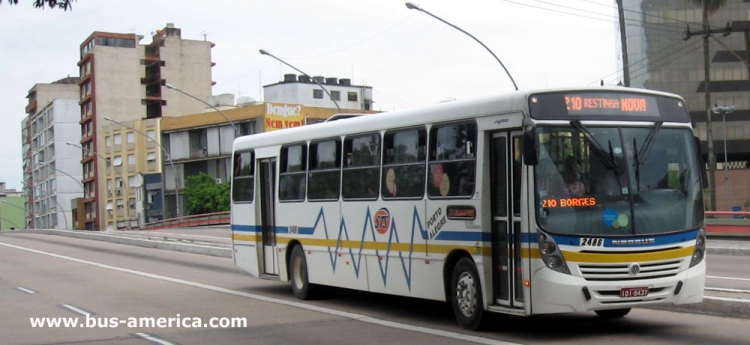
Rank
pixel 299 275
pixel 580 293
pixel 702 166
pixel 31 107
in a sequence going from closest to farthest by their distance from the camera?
pixel 580 293
pixel 702 166
pixel 299 275
pixel 31 107

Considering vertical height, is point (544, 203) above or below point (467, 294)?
above

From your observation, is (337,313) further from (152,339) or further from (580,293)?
(580,293)

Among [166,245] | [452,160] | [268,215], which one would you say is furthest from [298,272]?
[166,245]

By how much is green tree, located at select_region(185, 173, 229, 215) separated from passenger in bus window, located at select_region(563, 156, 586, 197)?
221 feet

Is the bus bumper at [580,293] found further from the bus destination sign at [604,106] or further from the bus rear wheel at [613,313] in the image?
the bus destination sign at [604,106]

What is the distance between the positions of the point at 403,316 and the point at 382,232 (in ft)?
4.10

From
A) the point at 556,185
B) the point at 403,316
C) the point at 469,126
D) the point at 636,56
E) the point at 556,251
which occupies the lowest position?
the point at 403,316

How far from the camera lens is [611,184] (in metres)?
10.5

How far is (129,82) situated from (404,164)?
9838 cm

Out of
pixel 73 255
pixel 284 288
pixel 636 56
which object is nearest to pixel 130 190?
pixel 636 56

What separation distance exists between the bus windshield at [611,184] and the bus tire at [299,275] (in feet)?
22.0

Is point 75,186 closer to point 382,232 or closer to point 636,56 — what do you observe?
point 636,56

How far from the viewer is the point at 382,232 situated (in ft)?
45.0

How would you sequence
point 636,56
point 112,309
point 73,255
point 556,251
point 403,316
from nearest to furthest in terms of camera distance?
1. point 556,251
2. point 403,316
3. point 112,309
4. point 73,255
5. point 636,56
